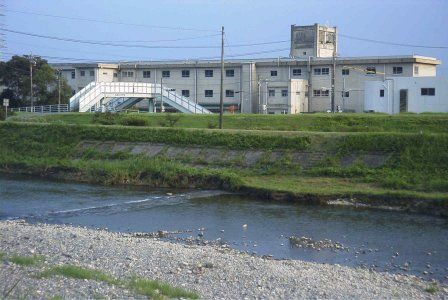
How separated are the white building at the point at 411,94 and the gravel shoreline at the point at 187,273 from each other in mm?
40653

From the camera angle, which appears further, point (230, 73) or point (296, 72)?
point (230, 73)

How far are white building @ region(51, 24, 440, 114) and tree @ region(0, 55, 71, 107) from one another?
6275 millimetres

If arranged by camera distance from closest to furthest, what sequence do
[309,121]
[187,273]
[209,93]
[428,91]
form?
[187,273]
[309,121]
[428,91]
[209,93]

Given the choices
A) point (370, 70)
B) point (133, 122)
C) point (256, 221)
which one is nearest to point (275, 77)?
point (370, 70)

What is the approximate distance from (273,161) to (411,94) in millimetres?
25344

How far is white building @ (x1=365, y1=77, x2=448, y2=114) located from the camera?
5369 cm

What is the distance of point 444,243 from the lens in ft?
63.5

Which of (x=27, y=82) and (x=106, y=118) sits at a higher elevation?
(x=27, y=82)

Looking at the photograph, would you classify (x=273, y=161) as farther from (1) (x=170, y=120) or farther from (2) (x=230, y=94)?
(2) (x=230, y=94)

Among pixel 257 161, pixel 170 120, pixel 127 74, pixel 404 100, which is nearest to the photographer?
pixel 257 161

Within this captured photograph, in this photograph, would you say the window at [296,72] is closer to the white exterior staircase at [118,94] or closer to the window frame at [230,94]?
the window frame at [230,94]

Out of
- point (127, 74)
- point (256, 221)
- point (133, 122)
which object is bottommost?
point (256, 221)

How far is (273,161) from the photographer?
34.0 meters

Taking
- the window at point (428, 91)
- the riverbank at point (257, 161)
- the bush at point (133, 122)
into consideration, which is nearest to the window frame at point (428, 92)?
the window at point (428, 91)
